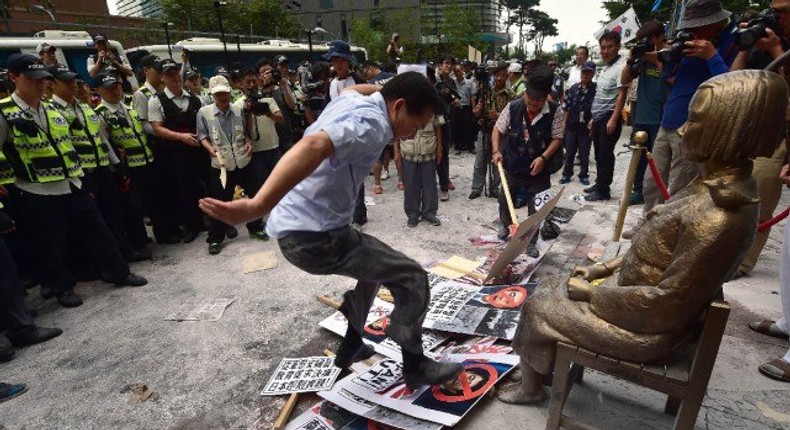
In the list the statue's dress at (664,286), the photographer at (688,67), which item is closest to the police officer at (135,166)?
the statue's dress at (664,286)

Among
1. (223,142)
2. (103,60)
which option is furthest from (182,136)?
(103,60)

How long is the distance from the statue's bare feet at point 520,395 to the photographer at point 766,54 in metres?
1.73

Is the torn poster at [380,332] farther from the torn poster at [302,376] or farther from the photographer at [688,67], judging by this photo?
the photographer at [688,67]

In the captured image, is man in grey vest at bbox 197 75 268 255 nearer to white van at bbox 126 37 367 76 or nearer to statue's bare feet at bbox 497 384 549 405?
statue's bare feet at bbox 497 384 549 405

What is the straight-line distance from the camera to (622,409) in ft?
7.30

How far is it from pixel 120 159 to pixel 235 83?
11.2 ft

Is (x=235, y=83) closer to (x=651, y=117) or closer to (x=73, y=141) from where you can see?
(x=73, y=141)

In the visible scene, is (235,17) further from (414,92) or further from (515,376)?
(515,376)

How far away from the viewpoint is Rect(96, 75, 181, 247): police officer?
451 centimetres

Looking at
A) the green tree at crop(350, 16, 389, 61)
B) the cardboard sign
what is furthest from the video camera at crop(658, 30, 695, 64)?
the green tree at crop(350, 16, 389, 61)

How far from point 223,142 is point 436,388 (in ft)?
11.9

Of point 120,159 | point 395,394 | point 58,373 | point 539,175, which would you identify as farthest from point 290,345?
point 120,159

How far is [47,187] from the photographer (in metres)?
3.54

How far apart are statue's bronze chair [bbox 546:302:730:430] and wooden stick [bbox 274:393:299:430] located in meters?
1.33
